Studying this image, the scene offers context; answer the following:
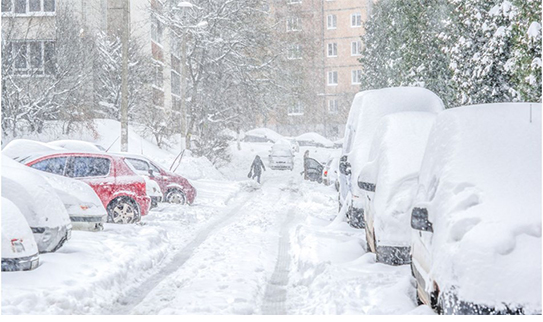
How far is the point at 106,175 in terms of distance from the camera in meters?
12.9

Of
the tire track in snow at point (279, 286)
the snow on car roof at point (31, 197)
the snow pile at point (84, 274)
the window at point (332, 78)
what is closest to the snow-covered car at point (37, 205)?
the snow on car roof at point (31, 197)

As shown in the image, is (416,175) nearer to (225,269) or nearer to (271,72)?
(225,269)

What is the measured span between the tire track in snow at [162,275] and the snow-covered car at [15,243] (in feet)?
3.55

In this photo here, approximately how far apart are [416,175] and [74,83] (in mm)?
21331

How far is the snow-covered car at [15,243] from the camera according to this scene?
6.76 m

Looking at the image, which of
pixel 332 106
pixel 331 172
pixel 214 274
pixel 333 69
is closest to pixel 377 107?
pixel 214 274

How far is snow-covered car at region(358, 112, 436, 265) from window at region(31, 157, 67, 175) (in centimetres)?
633

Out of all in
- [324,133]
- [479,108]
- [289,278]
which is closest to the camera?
[479,108]

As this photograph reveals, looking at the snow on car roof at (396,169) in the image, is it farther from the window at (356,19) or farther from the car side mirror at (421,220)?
the window at (356,19)

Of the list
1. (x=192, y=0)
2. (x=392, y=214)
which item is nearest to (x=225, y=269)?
(x=392, y=214)

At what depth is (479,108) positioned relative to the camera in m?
5.77

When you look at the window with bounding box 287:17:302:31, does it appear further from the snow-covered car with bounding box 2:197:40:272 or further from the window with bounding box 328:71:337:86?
the snow-covered car with bounding box 2:197:40:272

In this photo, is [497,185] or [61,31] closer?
[497,185]

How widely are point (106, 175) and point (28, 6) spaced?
16446 mm
